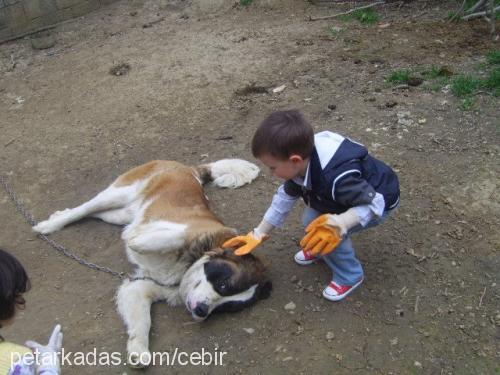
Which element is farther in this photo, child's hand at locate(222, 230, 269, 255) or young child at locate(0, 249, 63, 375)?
child's hand at locate(222, 230, 269, 255)

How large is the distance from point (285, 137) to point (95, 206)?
233 cm

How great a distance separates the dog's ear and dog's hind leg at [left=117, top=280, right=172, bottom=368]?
29.4 inches

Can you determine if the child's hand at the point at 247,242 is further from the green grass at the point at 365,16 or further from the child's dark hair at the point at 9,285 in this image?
the green grass at the point at 365,16

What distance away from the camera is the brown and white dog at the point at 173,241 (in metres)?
3.55

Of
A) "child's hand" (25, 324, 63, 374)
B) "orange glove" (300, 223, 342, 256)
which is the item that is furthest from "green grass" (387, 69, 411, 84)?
"child's hand" (25, 324, 63, 374)

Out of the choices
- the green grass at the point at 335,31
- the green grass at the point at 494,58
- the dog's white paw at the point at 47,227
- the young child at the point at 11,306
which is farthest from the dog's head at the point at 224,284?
the green grass at the point at 335,31

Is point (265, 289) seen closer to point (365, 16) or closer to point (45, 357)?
point (45, 357)

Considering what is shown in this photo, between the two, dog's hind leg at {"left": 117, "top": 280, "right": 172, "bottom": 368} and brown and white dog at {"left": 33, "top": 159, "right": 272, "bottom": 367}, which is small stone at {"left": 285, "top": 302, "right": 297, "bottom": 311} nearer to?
brown and white dog at {"left": 33, "top": 159, "right": 272, "bottom": 367}

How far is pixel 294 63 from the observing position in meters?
6.62

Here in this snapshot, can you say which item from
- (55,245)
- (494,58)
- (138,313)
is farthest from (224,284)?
(494,58)

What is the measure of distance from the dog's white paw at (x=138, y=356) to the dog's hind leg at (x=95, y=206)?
5.40 ft

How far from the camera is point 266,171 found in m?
5.05

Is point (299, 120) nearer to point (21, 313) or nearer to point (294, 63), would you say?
point (21, 313)

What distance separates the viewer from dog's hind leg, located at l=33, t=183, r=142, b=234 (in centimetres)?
459
